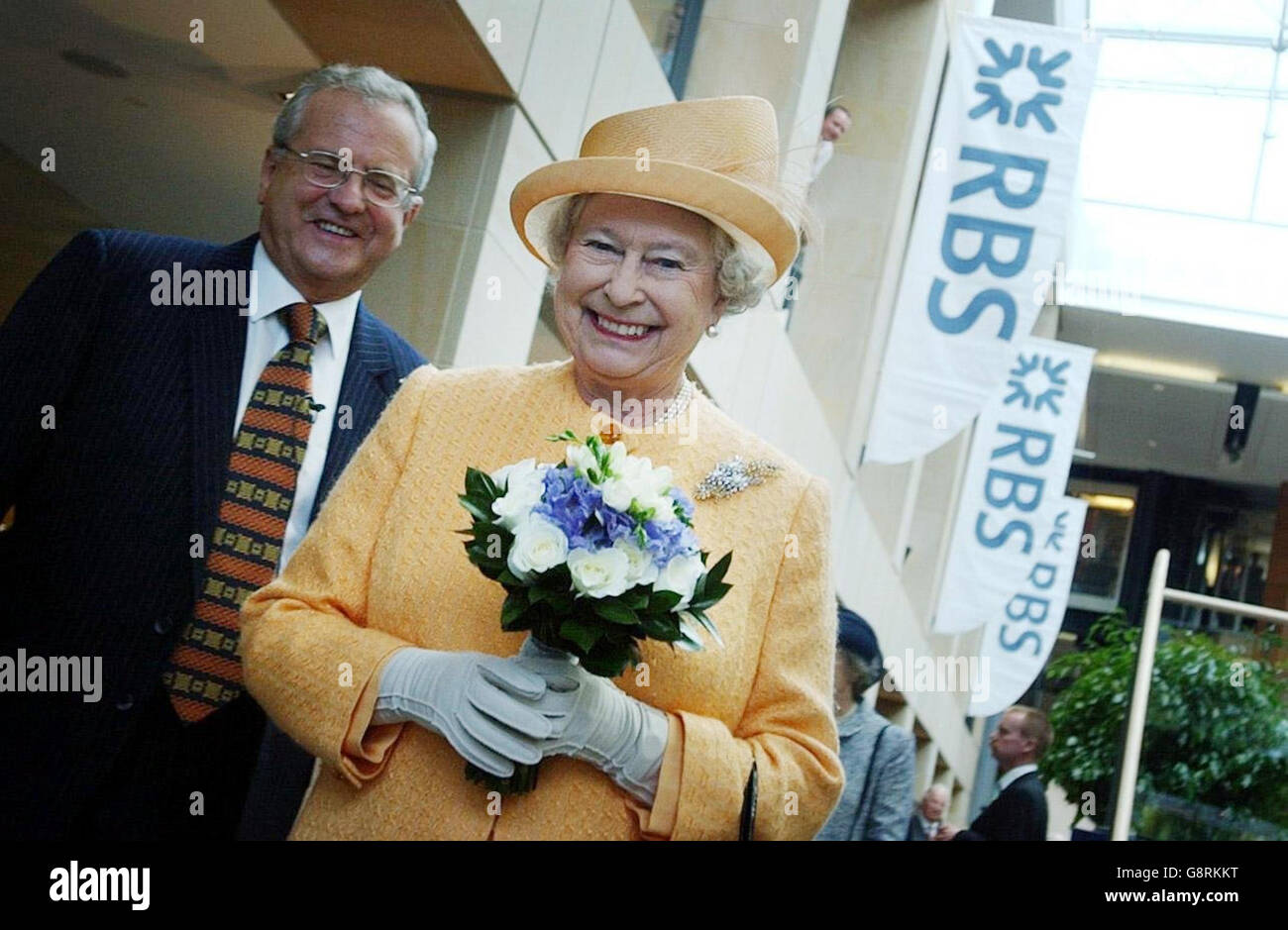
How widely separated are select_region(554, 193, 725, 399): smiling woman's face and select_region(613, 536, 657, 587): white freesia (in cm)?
42

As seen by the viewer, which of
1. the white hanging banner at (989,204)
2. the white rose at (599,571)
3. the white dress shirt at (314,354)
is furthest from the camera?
the white hanging banner at (989,204)

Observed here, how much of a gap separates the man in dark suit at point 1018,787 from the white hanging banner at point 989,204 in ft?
7.35

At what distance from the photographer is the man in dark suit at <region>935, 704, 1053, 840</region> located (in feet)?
20.8

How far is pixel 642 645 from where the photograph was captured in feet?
7.27

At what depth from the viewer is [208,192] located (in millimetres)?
7566

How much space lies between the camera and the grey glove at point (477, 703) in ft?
6.46

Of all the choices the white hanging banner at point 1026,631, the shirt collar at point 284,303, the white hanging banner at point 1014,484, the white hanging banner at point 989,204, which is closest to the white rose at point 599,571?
the shirt collar at point 284,303

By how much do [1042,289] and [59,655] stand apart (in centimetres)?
725

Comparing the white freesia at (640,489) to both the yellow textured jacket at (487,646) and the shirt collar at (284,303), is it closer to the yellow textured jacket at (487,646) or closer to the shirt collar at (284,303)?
the yellow textured jacket at (487,646)

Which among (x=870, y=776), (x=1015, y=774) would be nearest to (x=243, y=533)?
(x=870, y=776)

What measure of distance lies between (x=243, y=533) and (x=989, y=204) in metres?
7.19
